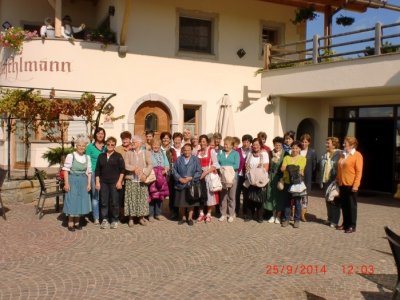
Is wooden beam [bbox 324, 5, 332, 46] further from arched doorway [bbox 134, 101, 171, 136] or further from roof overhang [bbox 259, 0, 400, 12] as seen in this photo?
arched doorway [bbox 134, 101, 171, 136]

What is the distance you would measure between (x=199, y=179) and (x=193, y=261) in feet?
8.28

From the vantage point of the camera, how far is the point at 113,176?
25.2 ft

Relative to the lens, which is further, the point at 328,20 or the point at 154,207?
the point at 328,20

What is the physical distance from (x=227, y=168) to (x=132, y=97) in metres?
5.85

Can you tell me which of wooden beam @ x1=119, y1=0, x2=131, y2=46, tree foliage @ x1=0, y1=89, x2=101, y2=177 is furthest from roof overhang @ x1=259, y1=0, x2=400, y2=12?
tree foliage @ x1=0, y1=89, x2=101, y2=177

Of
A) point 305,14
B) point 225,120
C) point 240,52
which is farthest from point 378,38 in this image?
point 240,52

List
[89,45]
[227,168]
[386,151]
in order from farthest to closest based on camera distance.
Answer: [386,151]
[89,45]
[227,168]

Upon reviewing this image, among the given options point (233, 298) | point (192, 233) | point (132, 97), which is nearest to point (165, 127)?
point (132, 97)

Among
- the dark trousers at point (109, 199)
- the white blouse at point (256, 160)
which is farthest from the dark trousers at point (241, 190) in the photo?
the dark trousers at point (109, 199)

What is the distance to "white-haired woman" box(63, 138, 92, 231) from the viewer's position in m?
7.54

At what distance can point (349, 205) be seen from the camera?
7.76 meters

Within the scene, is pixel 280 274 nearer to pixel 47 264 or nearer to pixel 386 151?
pixel 47 264
